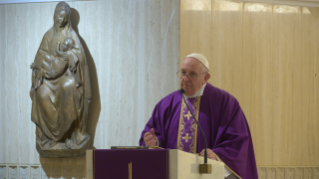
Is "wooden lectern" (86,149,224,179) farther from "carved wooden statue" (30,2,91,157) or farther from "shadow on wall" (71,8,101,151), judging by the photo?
"shadow on wall" (71,8,101,151)

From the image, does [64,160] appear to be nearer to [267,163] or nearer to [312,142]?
[267,163]

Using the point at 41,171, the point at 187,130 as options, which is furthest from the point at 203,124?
the point at 41,171

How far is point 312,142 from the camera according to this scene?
216 inches

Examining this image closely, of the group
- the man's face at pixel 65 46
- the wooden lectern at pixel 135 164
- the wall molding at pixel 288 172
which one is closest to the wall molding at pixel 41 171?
the man's face at pixel 65 46

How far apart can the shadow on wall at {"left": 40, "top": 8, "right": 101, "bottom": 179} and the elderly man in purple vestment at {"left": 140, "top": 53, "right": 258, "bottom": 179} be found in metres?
2.20

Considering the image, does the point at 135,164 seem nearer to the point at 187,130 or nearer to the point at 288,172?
the point at 187,130

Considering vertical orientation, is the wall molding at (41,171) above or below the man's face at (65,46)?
below

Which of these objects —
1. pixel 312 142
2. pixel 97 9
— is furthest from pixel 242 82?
pixel 97 9

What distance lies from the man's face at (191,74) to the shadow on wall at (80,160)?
2533 mm

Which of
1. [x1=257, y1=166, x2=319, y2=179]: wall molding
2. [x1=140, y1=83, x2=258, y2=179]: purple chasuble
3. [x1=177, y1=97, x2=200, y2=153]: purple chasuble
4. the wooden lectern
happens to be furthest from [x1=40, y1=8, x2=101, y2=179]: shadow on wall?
the wooden lectern

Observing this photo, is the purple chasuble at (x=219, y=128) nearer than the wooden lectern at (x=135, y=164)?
No

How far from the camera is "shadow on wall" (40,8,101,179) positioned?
5520 millimetres

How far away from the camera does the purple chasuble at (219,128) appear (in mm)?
2928

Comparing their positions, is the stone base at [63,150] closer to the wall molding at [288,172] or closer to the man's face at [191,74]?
the man's face at [191,74]
